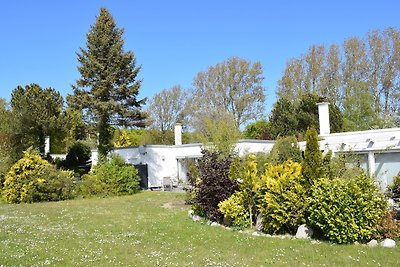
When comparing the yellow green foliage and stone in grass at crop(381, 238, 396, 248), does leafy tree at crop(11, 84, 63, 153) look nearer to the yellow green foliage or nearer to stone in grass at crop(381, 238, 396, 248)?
the yellow green foliage

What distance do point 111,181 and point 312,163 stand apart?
14724mm

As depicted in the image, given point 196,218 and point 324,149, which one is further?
point 324,149

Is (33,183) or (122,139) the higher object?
(122,139)

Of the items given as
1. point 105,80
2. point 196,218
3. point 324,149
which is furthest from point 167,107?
point 196,218

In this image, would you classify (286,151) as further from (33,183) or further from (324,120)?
(33,183)

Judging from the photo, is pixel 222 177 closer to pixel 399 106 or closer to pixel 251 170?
pixel 251 170

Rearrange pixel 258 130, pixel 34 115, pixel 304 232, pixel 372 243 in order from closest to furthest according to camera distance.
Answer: pixel 372 243 → pixel 304 232 → pixel 34 115 → pixel 258 130

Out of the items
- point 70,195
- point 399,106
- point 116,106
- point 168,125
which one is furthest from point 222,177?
point 168,125

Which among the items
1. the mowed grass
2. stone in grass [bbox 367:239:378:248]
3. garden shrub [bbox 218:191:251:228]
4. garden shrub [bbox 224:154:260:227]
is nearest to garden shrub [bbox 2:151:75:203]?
the mowed grass

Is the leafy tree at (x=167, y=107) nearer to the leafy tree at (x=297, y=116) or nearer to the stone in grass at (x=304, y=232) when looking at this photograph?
the leafy tree at (x=297, y=116)

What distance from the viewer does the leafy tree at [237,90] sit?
42.8 meters

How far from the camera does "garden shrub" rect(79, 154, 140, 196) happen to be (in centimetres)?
2194

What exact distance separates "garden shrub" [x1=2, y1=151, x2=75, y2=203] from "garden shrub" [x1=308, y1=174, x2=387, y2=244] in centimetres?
1549

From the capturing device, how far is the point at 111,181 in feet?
72.7
